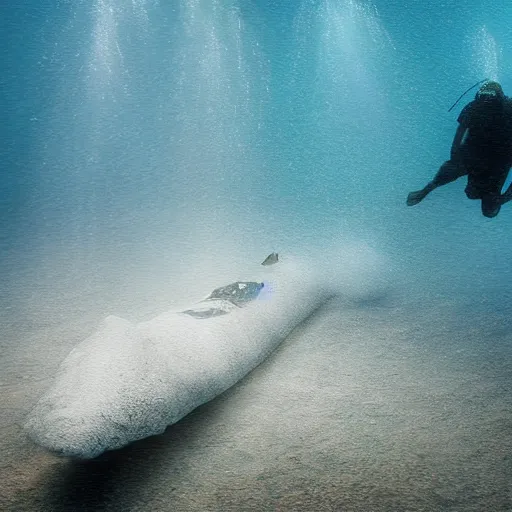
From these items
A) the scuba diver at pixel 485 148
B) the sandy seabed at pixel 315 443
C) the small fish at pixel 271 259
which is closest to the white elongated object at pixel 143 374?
the sandy seabed at pixel 315 443

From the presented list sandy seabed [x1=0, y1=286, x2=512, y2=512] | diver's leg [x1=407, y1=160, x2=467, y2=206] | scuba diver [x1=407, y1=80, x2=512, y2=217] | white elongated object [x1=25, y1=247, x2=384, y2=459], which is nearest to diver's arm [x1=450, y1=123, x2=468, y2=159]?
scuba diver [x1=407, y1=80, x2=512, y2=217]

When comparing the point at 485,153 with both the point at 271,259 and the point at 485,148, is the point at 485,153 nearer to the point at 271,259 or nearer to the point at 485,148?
the point at 485,148

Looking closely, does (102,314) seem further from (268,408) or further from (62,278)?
(268,408)

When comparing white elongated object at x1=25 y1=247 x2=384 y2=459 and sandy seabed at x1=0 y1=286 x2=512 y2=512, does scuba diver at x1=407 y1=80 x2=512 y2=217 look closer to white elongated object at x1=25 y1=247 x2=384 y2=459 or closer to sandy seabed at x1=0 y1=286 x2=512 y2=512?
sandy seabed at x1=0 y1=286 x2=512 y2=512

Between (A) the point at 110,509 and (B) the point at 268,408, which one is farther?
(B) the point at 268,408

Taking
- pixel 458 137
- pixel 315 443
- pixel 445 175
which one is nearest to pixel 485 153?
pixel 458 137

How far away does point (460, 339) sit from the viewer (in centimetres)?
353

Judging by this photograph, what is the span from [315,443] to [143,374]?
3.09 ft

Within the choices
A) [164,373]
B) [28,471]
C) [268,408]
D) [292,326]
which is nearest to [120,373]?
[164,373]

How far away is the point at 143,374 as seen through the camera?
79.0 inches

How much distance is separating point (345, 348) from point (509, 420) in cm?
131

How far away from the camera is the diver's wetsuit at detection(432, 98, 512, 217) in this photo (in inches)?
166

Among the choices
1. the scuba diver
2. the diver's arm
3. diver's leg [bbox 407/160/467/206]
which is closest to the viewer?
the scuba diver

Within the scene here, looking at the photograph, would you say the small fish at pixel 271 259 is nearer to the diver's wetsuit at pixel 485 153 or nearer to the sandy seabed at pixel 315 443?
the sandy seabed at pixel 315 443
